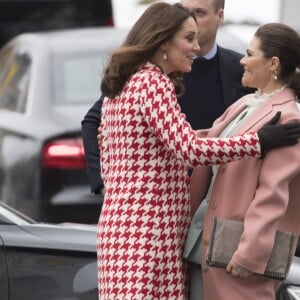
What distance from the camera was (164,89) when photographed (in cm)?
461

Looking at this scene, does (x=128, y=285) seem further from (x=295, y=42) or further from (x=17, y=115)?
(x=17, y=115)

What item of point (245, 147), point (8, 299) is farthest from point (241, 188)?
point (8, 299)

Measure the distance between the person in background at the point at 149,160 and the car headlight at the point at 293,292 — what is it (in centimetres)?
53

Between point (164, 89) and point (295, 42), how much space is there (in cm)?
46

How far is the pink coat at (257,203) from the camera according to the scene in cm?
445

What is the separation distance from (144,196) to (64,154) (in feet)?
12.6

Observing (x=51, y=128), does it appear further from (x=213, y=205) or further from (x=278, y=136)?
(x=278, y=136)

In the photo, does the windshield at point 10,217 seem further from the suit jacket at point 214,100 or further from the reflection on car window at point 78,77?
the reflection on car window at point 78,77

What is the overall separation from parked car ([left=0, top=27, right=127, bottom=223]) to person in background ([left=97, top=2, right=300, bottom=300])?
12.0ft

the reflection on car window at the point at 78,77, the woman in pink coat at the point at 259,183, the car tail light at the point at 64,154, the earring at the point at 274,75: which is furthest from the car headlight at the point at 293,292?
the reflection on car window at the point at 78,77

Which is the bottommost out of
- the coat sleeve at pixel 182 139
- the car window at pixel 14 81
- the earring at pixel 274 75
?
the car window at pixel 14 81

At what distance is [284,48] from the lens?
466 cm

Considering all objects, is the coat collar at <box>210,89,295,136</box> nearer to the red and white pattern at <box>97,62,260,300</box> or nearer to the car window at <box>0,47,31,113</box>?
the red and white pattern at <box>97,62,260,300</box>

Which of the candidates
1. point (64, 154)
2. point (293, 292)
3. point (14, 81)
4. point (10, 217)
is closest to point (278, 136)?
point (293, 292)
